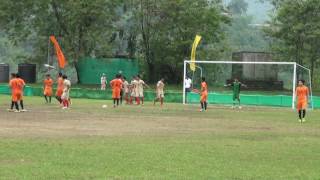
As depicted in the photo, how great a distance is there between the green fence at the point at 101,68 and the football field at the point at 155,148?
110 ft

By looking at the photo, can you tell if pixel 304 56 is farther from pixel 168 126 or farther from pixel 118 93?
pixel 168 126

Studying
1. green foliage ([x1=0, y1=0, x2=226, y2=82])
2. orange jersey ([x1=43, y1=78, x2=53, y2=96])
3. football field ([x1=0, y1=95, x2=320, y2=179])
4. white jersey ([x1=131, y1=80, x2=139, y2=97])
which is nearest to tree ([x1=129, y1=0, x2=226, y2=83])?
green foliage ([x1=0, y1=0, x2=226, y2=82])

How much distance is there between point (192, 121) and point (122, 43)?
41.0 m

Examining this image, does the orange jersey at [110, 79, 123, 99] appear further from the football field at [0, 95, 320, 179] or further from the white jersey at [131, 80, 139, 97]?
the football field at [0, 95, 320, 179]

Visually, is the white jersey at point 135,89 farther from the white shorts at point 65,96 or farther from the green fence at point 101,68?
the green fence at point 101,68

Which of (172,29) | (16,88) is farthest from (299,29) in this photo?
(16,88)

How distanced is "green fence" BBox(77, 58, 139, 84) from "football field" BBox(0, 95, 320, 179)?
33.5m

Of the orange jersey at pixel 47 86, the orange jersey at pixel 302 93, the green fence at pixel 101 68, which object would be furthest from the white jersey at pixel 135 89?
the green fence at pixel 101 68

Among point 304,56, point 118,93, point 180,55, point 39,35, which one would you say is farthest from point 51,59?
point 118,93

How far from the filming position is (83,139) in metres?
17.5

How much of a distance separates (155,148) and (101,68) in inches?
1729

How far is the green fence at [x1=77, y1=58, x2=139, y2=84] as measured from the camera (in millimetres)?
59188

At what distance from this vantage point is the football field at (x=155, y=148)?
40.0 feet

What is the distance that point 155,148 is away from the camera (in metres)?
15.8
